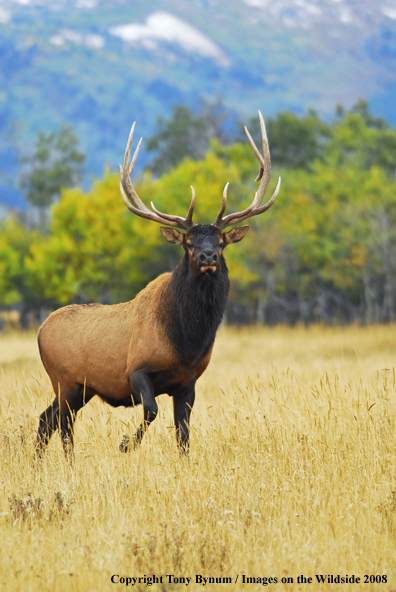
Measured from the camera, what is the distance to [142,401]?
5949mm

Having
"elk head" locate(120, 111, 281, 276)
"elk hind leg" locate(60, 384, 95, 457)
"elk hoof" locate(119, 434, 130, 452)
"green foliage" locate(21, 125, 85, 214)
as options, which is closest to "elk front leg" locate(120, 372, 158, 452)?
"elk hoof" locate(119, 434, 130, 452)

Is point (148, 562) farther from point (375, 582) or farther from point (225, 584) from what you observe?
point (375, 582)

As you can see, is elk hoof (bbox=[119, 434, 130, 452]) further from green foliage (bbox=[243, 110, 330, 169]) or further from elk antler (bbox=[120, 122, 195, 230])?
green foliage (bbox=[243, 110, 330, 169])

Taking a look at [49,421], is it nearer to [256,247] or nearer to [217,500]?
[217,500]

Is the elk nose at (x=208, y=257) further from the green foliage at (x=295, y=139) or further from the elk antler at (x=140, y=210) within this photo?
the green foliage at (x=295, y=139)

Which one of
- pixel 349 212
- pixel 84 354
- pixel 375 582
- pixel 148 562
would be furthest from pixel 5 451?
pixel 349 212

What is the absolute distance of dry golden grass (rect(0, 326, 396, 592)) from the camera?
152 inches

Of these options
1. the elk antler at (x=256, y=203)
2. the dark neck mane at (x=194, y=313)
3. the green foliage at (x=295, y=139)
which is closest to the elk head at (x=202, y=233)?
the elk antler at (x=256, y=203)

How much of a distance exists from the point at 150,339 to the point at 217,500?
1757 millimetres

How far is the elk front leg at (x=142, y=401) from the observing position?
5809mm

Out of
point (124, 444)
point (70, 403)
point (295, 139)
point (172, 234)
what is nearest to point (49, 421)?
point (70, 403)

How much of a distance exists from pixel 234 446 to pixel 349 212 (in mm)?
28084

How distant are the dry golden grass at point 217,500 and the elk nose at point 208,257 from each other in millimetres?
1342

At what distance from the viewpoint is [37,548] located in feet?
13.1
